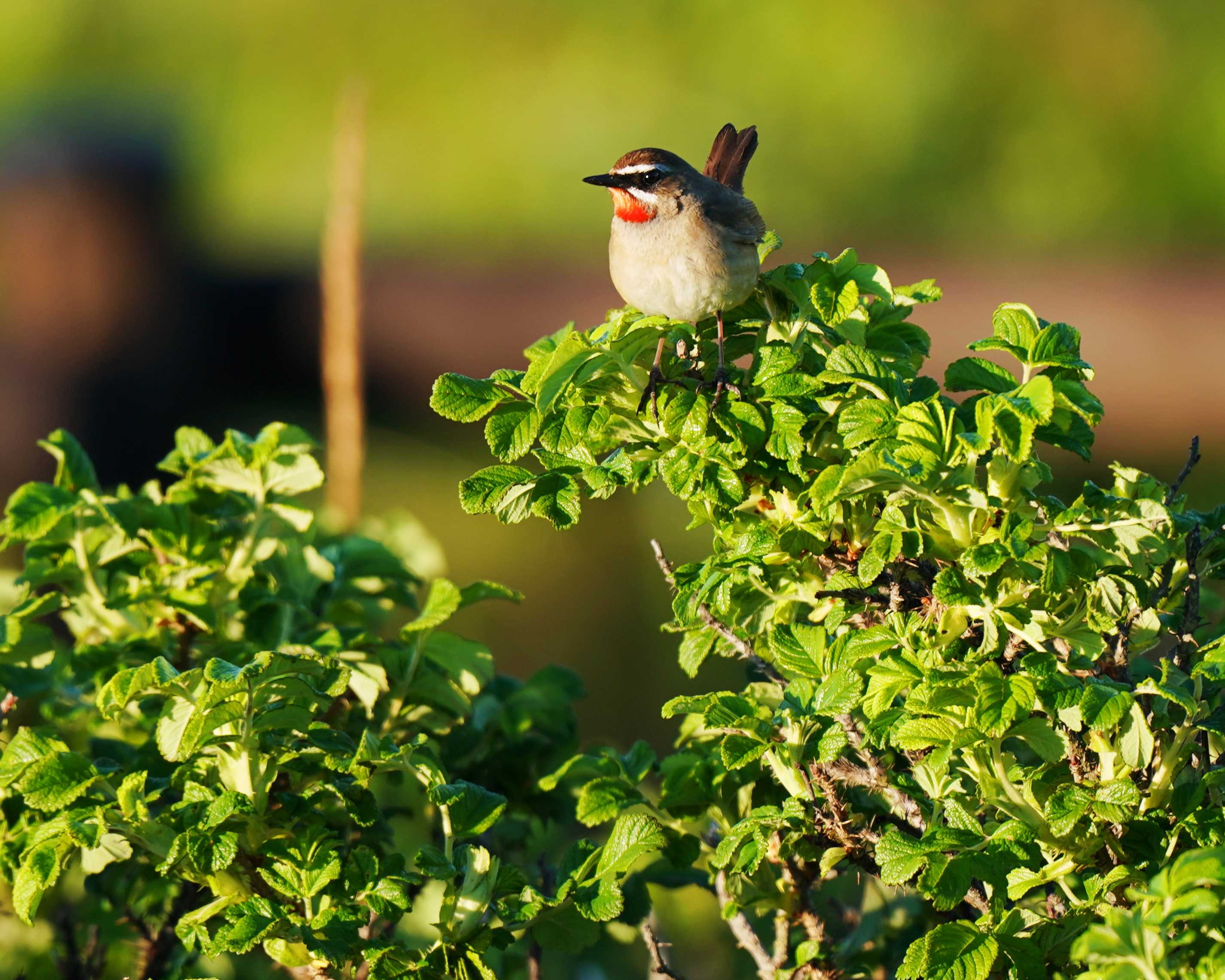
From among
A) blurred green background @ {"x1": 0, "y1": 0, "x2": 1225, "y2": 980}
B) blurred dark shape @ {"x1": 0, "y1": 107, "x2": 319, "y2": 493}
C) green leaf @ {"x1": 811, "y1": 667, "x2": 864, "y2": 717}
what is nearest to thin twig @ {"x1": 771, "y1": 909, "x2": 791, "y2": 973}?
green leaf @ {"x1": 811, "y1": 667, "x2": 864, "y2": 717}

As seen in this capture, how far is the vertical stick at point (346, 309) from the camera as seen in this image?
2.36m

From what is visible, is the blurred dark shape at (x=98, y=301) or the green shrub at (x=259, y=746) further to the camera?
the blurred dark shape at (x=98, y=301)

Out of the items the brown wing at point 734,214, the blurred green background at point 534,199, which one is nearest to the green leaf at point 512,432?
the brown wing at point 734,214

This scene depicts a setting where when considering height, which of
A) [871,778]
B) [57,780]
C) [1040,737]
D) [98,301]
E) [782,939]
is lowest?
[98,301]

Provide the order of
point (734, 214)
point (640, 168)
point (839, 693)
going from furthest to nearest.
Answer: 1. point (640, 168)
2. point (734, 214)
3. point (839, 693)

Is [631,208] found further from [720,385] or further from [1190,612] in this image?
[1190,612]

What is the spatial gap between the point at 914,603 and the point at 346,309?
154 cm

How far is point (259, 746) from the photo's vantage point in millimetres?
1153

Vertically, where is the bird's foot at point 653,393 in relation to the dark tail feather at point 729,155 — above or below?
below

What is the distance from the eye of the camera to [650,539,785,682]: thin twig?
1.17m

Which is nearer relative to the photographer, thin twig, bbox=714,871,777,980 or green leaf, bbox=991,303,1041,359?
green leaf, bbox=991,303,1041,359

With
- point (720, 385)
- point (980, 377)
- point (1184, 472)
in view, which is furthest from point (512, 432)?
point (1184, 472)

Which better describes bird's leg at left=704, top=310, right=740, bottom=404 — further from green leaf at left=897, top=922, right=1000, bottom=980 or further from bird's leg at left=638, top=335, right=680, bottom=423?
green leaf at left=897, top=922, right=1000, bottom=980

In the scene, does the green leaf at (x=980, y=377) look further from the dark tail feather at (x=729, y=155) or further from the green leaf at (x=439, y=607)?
the dark tail feather at (x=729, y=155)
